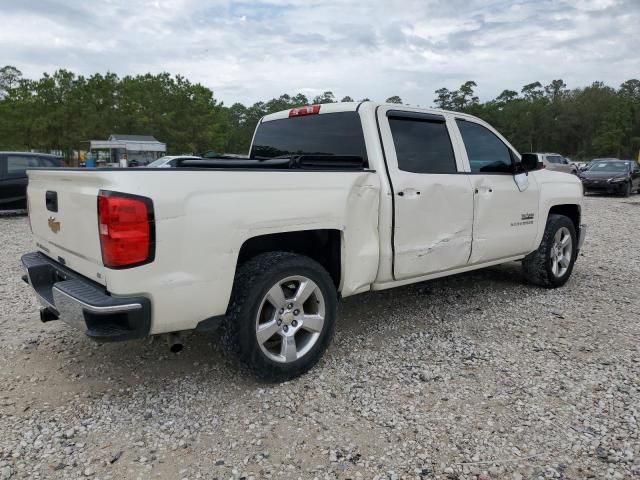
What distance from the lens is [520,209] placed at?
4750mm

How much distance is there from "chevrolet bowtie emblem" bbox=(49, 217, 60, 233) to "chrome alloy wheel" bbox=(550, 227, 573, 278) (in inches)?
186

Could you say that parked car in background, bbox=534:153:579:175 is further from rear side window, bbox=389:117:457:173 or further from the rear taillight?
the rear taillight

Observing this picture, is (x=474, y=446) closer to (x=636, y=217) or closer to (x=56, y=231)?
(x=56, y=231)

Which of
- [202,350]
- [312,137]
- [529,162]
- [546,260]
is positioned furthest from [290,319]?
[546,260]

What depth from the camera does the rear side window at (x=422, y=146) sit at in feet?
12.5

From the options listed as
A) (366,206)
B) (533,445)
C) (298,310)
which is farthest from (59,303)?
(533,445)

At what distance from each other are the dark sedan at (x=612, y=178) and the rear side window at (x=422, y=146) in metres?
17.5

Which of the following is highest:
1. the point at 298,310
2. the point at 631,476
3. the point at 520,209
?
the point at 520,209

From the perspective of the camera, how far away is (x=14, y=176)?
10.9 m

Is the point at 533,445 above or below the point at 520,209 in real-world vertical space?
below

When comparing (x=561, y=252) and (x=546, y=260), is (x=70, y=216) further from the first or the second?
(x=561, y=252)

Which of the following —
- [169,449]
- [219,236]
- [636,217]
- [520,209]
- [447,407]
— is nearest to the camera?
[169,449]

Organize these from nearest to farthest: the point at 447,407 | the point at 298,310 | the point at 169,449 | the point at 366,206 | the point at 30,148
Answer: the point at 169,449 → the point at 447,407 → the point at 298,310 → the point at 366,206 → the point at 30,148

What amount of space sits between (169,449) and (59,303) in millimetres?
1034
